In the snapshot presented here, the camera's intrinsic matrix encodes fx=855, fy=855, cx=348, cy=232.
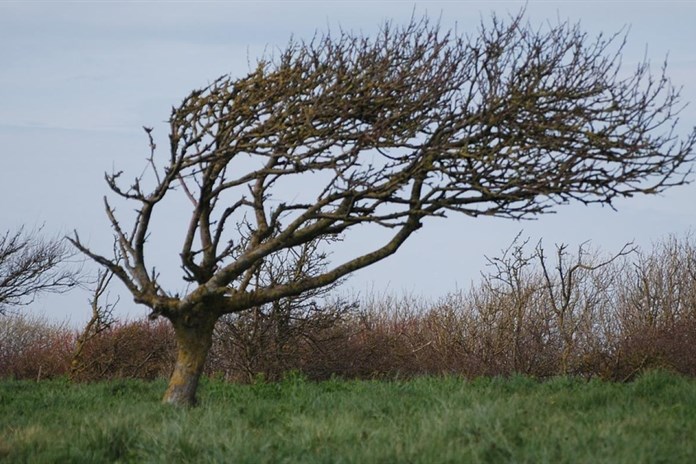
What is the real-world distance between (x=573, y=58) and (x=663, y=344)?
9.52m

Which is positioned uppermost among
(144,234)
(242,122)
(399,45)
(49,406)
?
(399,45)

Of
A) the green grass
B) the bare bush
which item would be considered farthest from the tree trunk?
the bare bush

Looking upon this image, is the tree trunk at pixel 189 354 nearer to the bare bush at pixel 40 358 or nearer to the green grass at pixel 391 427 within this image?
the green grass at pixel 391 427

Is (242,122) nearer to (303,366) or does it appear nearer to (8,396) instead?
(8,396)

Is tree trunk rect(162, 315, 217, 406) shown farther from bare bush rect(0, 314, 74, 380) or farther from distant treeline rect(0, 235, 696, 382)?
bare bush rect(0, 314, 74, 380)

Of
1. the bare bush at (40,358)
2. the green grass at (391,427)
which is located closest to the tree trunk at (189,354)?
the green grass at (391,427)

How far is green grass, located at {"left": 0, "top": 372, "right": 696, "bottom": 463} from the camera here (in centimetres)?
800

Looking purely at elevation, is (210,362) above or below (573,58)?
below

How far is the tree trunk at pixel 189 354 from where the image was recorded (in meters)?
13.1

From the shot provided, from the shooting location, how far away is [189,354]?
13.2 m

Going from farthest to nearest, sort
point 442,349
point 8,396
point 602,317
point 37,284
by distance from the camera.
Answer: point 602,317
point 37,284
point 442,349
point 8,396

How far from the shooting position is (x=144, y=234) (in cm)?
1309

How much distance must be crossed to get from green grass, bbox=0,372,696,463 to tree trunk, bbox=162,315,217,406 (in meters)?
0.52

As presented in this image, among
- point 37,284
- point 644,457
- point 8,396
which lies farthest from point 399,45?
point 37,284
